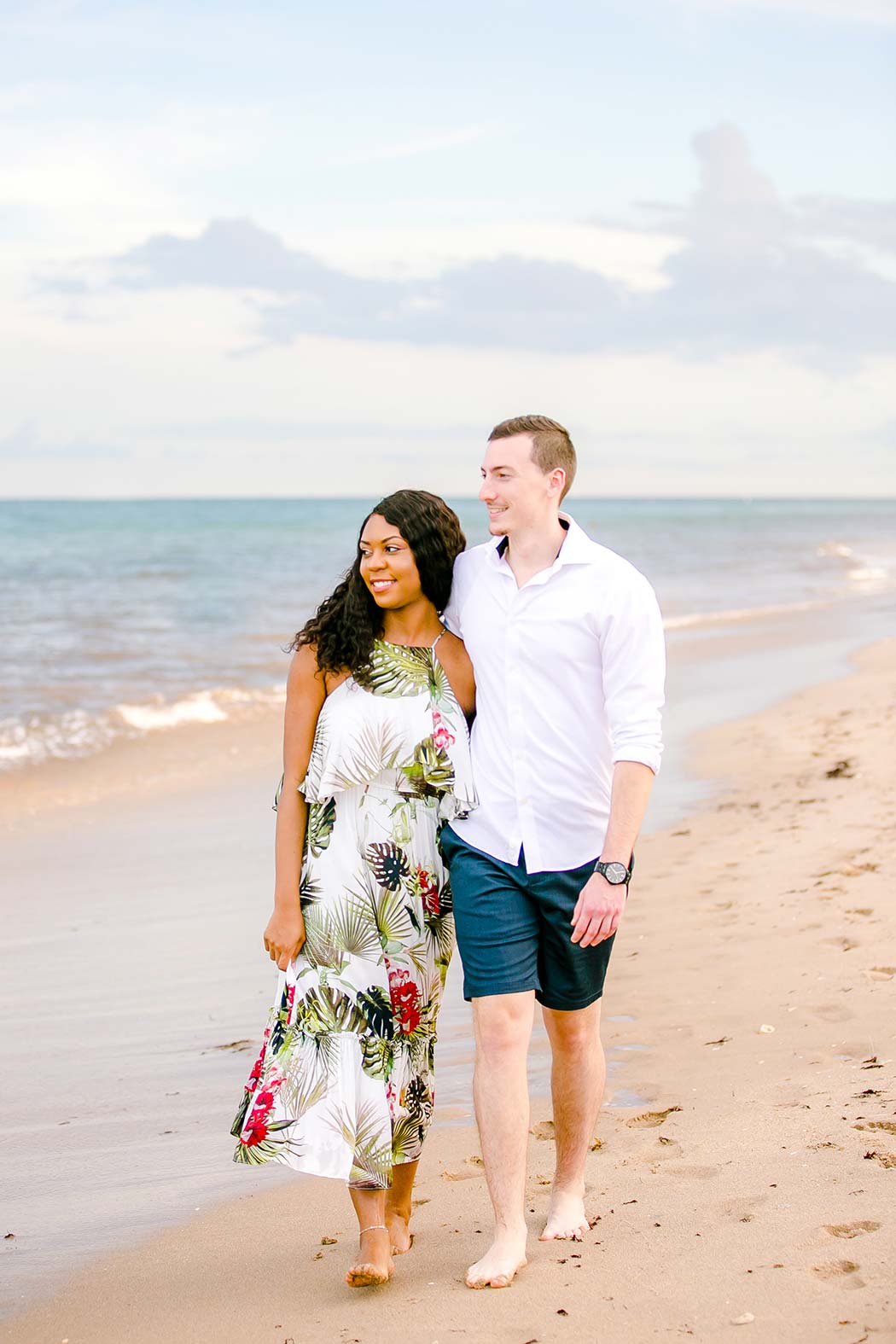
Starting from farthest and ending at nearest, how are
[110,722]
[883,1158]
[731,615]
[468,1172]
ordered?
[731,615] < [110,722] < [468,1172] < [883,1158]

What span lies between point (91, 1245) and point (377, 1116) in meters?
0.87

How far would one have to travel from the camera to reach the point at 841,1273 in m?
2.78

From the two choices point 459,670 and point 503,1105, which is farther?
point 459,670

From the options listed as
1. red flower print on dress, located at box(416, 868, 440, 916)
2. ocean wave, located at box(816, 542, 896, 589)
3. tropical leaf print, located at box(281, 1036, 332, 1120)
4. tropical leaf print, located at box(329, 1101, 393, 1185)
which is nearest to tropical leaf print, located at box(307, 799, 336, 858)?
red flower print on dress, located at box(416, 868, 440, 916)

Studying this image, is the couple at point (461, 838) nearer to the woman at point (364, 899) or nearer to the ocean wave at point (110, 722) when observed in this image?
the woman at point (364, 899)

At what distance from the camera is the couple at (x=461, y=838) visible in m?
3.14

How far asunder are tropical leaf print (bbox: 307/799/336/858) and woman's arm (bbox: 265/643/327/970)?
3 centimetres

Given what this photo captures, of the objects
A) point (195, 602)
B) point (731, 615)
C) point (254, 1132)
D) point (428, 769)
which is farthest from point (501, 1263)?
point (195, 602)

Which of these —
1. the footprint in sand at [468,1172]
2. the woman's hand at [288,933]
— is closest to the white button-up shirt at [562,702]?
the woman's hand at [288,933]

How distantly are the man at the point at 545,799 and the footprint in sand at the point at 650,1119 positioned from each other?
0.58 metres

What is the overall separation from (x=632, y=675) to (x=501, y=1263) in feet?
4.40

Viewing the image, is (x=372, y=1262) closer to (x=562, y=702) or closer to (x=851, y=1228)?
(x=851, y=1228)

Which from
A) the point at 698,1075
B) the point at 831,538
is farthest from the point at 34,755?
the point at 831,538

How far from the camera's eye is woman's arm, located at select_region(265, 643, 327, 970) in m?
3.26
